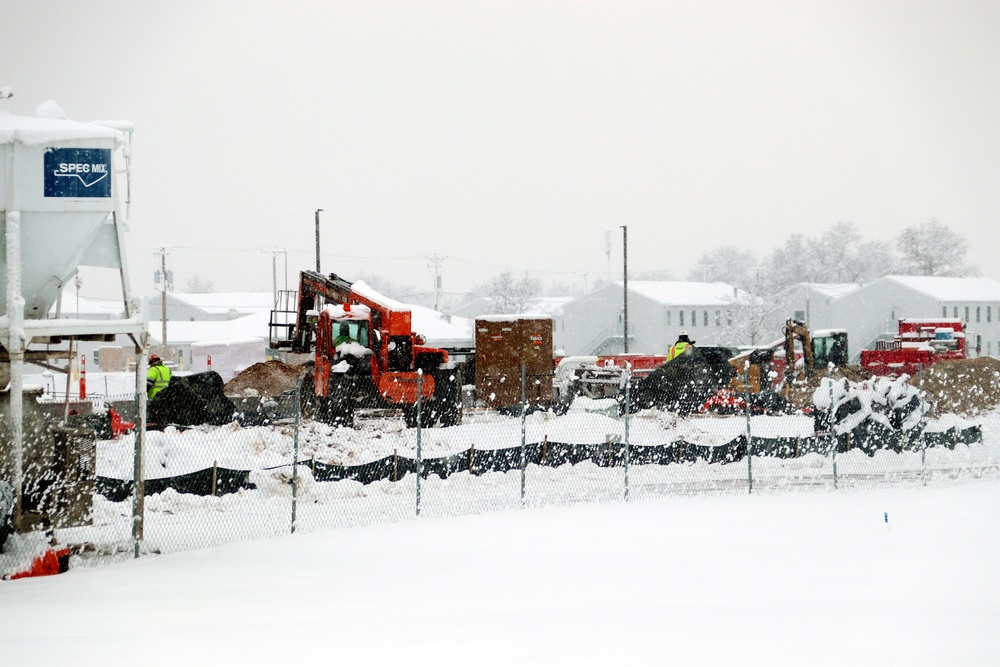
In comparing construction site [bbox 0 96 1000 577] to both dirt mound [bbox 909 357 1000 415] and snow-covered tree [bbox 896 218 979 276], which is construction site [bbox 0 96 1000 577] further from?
snow-covered tree [bbox 896 218 979 276]

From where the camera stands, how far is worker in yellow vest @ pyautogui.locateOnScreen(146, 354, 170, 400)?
72.7ft

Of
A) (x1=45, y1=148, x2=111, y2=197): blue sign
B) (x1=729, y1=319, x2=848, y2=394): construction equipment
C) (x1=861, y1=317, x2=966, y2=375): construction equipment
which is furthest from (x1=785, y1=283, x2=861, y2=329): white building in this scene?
(x1=45, y1=148, x2=111, y2=197): blue sign

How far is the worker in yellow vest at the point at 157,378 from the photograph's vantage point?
2217 centimetres

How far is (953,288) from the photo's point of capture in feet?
266

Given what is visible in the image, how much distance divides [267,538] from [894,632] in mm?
7831

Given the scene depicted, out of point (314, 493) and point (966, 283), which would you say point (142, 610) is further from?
point (966, 283)

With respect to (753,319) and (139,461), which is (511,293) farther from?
(139,461)

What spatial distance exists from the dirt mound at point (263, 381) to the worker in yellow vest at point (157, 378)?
14846 millimetres

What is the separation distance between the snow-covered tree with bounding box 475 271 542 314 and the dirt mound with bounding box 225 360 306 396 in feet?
207

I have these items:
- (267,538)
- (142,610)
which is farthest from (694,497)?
(142,610)

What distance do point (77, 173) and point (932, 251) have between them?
109303 mm

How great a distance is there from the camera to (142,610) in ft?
32.4

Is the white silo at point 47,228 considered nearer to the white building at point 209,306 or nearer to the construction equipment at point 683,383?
the construction equipment at point 683,383

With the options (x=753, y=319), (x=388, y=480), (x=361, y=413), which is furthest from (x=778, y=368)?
(x=753, y=319)
